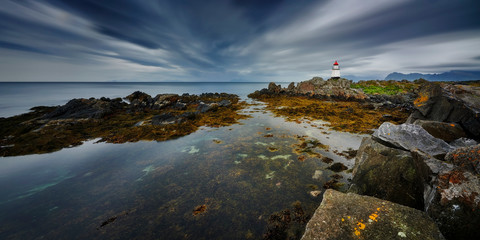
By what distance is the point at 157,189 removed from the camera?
23.9ft

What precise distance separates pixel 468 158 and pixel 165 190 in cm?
983

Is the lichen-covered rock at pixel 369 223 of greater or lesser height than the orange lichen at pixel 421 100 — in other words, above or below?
below

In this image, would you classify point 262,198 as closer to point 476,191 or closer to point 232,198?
point 232,198

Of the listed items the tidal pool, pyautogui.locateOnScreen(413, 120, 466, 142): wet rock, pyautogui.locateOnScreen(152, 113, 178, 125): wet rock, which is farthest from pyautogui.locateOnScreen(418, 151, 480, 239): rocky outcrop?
pyautogui.locateOnScreen(152, 113, 178, 125): wet rock

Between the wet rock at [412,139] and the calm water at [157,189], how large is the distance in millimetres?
2593

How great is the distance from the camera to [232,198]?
6.63 metres

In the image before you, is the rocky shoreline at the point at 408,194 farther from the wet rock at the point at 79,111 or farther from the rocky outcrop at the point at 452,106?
the wet rock at the point at 79,111

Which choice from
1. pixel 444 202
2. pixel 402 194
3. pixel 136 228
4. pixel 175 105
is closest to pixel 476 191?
pixel 444 202

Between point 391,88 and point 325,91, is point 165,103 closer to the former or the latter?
point 325,91

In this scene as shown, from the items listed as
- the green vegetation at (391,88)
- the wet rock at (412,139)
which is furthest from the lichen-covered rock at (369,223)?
the green vegetation at (391,88)

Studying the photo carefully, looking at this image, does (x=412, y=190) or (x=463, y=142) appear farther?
(x=463, y=142)

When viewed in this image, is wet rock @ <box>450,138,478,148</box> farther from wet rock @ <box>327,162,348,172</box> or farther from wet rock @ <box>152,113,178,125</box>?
wet rock @ <box>152,113,178,125</box>

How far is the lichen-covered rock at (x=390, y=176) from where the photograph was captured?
179 inches

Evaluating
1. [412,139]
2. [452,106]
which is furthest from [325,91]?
[412,139]
